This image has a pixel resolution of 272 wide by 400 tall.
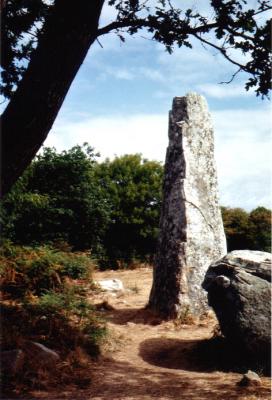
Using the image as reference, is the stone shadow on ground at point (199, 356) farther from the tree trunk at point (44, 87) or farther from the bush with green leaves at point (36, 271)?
the tree trunk at point (44, 87)

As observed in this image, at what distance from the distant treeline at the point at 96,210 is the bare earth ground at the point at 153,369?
4.76 metres

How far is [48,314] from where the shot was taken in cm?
717

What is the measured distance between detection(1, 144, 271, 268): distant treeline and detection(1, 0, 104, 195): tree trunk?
27.5ft

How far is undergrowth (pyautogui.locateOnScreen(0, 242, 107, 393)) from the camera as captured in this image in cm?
561

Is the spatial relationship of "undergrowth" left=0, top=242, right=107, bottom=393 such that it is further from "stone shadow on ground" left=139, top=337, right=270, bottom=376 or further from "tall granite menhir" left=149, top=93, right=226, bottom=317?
"tall granite menhir" left=149, top=93, right=226, bottom=317

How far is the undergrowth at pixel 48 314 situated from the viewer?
5.61 m

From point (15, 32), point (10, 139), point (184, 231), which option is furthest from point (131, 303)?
point (10, 139)

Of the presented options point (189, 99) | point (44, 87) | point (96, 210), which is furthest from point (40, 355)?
point (96, 210)

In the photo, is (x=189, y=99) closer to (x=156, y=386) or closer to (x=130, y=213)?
(x=156, y=386)

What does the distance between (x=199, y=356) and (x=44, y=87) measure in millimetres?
4400

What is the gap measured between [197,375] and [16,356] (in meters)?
2.17

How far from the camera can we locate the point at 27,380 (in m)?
5.31

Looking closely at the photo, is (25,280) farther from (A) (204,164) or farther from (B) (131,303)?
(A) (204,164)

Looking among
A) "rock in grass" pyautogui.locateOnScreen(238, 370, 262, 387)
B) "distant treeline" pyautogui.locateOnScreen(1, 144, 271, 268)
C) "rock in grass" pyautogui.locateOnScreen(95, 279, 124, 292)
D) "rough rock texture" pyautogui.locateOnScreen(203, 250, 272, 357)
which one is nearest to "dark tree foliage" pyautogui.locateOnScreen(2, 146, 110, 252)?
"distant treeline" pyautogui.locateOnScreen(1, 144, 271, 268)
